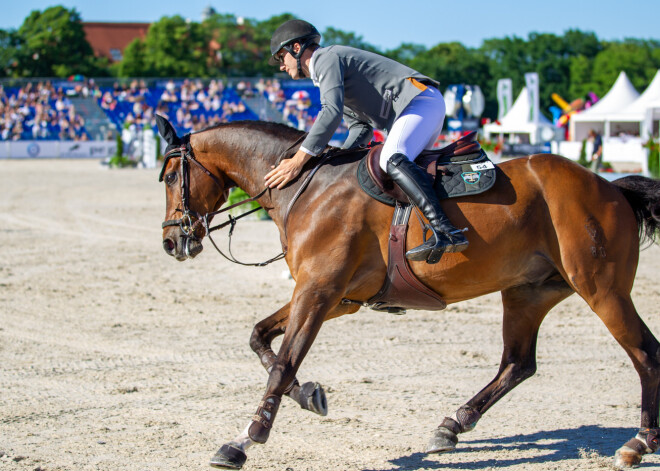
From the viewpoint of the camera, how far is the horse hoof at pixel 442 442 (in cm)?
432

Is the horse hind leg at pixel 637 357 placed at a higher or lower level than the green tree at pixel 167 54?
lower

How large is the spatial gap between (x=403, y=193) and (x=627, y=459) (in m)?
1.97

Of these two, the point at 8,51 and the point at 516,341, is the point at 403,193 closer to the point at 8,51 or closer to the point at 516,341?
the point at 516,341

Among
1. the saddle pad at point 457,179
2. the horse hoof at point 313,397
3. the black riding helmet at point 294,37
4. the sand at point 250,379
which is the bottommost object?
the sand at point 250,379

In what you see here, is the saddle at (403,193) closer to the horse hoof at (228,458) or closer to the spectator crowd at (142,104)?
the horse hoof at (228,458)

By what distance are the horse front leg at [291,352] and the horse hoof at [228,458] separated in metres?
0.01

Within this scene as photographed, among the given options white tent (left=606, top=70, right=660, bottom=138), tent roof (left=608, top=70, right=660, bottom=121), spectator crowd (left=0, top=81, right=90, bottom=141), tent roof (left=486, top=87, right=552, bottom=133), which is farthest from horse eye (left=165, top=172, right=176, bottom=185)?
spectator crowd (left=0, top=81, right=90, bottom=141)

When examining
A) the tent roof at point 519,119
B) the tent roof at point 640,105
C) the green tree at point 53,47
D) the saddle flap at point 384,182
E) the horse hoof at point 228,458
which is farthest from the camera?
the green tree at point 53,47

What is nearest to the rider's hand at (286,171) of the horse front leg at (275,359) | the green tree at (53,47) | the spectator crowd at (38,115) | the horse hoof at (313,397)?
the horse front leg at (275,359)

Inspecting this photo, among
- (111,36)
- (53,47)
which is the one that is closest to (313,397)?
(53,47)

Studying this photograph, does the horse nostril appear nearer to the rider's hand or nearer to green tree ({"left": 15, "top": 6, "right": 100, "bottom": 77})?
the rider's hand

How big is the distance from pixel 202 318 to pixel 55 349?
1.64 metres

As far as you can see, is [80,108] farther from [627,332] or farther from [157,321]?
[627,332]

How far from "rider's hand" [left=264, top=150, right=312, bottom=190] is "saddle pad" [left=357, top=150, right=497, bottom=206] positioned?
13.7 inches
